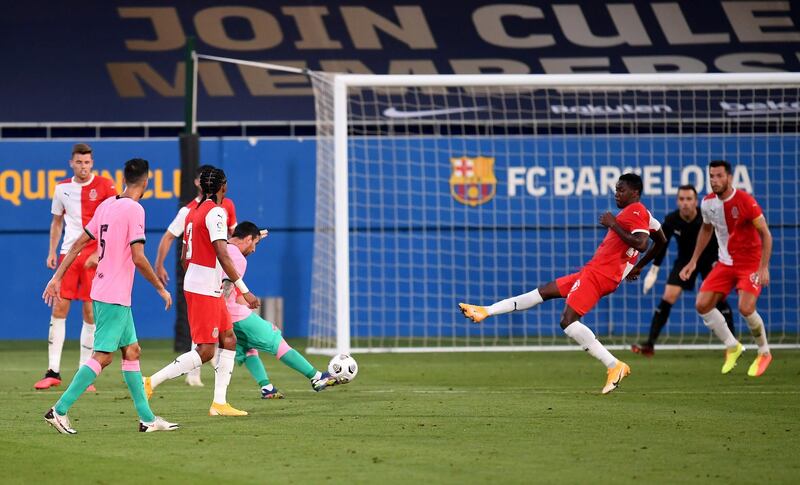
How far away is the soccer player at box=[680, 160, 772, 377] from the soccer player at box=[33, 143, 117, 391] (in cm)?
549

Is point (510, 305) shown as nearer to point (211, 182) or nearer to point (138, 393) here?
point (211, 182)

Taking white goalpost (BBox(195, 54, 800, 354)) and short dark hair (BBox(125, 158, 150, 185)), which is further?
white goalpost (BBox(195, 54, 800, 354))

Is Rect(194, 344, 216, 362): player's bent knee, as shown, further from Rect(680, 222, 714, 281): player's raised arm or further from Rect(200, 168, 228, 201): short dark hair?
Rect(680, 222, 714, 281): player's raised arm

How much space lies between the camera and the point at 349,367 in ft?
33.6

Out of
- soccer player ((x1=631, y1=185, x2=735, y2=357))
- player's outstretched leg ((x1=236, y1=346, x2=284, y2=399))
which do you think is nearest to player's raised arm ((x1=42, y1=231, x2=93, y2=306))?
player's outstretched leg ((x1=236, y1=346, x2=284, y2=399))

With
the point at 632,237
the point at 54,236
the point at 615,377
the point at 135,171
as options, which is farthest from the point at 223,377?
the point at 632,237

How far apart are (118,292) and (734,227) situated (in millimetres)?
6441

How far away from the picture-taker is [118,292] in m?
7.88

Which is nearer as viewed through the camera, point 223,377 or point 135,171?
point 135,171

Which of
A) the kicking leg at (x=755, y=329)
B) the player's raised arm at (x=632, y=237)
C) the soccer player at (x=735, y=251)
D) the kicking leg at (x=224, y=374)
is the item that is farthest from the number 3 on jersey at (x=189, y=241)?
the kicking leg at (x=755, y=329)

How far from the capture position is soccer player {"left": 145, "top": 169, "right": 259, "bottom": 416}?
8.81 meters

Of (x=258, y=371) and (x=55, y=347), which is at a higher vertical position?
(x=55, y=347)

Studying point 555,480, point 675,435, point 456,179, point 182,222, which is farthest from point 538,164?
point 555,480

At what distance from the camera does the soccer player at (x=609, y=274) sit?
34.4ft
